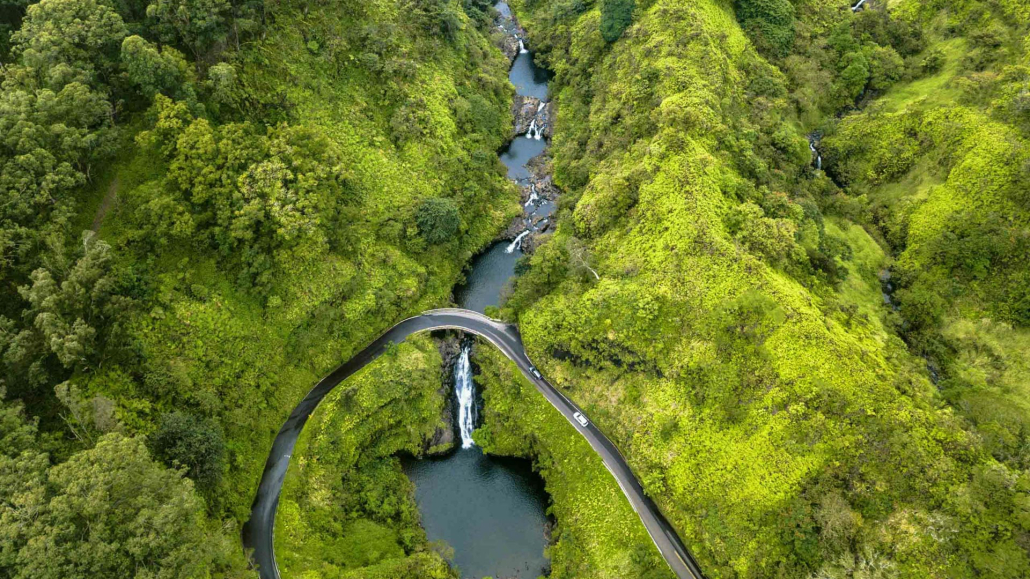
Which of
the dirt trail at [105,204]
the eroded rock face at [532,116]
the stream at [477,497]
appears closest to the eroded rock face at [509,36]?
the eroded rock face at [532,116]

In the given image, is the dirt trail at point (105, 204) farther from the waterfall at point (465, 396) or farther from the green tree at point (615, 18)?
the green tree at point (615, 18)

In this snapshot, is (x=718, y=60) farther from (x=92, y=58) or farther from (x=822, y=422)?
(x=92, y=58)

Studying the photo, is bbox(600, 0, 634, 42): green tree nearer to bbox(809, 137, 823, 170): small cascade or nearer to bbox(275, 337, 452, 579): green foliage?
bbox(809, 137, 823, 170): small cascade

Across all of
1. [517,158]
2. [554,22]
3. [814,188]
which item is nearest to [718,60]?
[814,188]

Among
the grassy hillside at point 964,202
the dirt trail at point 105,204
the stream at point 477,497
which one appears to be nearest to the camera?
the dirt trail at point 105,204

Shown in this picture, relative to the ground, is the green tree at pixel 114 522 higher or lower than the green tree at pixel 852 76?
lower

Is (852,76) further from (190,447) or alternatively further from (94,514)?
(94,514)

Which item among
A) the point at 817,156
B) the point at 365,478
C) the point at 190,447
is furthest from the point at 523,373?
the point at 817,156
